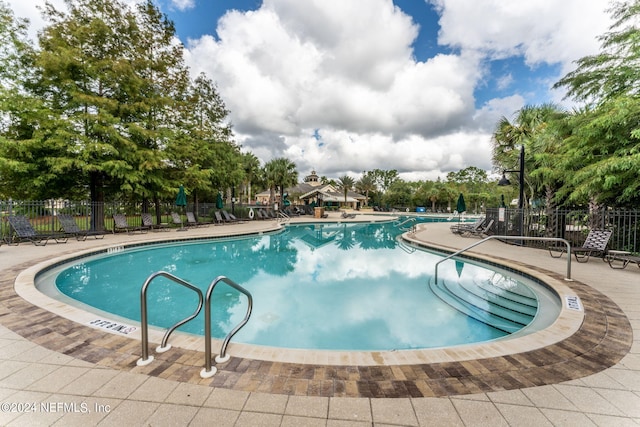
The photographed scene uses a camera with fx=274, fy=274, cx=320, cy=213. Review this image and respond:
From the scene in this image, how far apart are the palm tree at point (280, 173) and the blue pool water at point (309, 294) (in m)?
19.6

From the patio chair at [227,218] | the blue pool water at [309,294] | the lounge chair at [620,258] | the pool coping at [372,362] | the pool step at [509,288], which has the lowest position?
the blue pool water at [309,294]

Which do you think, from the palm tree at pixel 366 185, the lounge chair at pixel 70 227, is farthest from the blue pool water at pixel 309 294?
the palm tree at pixel 366 185

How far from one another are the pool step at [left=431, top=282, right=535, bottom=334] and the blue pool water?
5cm

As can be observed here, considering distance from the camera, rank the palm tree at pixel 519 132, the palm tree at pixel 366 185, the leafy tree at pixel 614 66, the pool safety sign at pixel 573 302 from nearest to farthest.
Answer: the pool safety sign at pixel 573 302 < the leafy tree at pixel 614 66 < the palm tree at pixel 519 132 < the palm tree at pixel 366 185

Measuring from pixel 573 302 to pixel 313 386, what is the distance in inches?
178

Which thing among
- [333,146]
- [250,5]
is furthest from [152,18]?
[333,146]

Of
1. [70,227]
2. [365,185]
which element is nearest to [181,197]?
[70,227]

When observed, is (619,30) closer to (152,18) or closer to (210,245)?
(210,245)

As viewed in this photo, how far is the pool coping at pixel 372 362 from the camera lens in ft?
7.55

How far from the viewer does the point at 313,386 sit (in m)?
2.28

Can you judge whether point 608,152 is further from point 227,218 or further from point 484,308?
point 227,218

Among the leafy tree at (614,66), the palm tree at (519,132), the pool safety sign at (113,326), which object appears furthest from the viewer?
the palm tree at (519,132)

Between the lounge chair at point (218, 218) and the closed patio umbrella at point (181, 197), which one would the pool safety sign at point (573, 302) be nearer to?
the closed patio umbrella at point (181, 197)

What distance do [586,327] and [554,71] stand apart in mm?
14288
